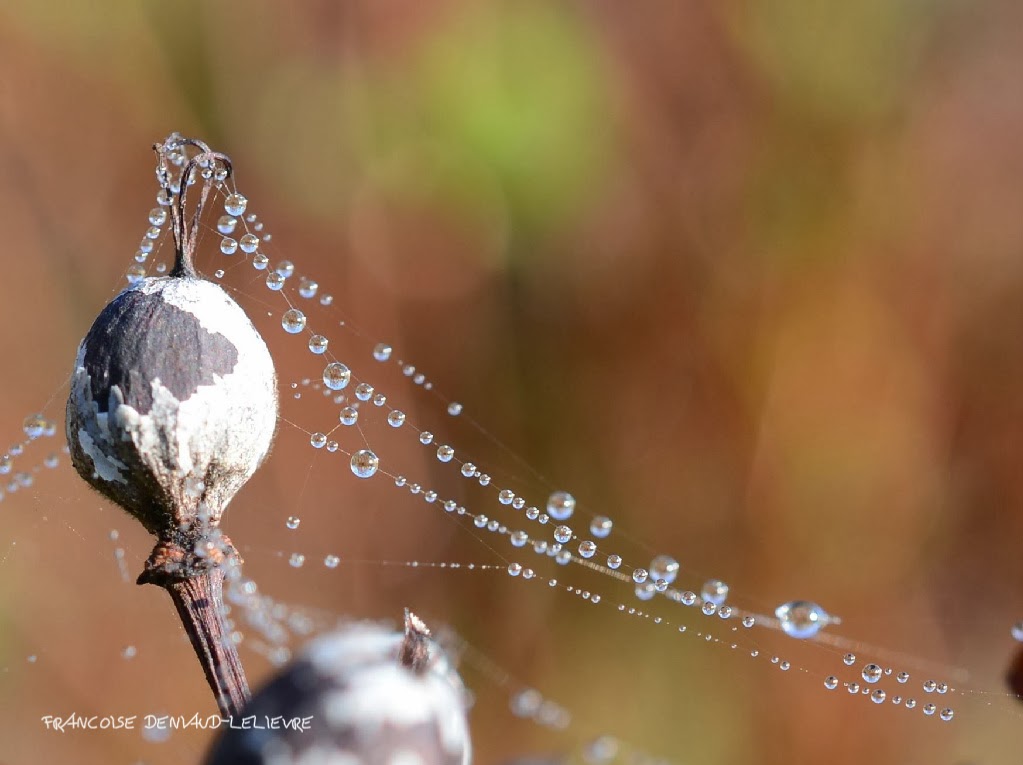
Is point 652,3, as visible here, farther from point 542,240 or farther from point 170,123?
point 170,123

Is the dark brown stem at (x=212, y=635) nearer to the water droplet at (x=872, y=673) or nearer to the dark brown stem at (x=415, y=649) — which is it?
the dark brown stem at (x=415, y=649)

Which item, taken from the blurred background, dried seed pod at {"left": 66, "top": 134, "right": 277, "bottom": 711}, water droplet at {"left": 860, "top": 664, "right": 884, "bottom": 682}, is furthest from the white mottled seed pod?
the blurred background

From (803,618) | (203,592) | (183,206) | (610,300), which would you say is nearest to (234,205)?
(183,206)

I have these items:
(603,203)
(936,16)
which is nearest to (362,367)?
(603,203)

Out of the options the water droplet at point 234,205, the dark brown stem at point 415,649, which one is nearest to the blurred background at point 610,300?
the water droplet at point 234,205

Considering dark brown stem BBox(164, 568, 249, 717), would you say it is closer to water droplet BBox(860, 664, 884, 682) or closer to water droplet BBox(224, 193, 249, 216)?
water droplet BBox(224, 193, 249, 216)

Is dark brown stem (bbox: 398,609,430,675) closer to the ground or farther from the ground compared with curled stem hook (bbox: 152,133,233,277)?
closer to the ground
